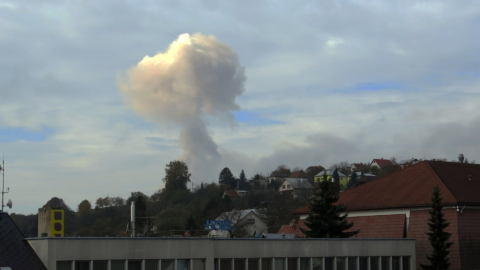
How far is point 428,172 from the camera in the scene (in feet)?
170

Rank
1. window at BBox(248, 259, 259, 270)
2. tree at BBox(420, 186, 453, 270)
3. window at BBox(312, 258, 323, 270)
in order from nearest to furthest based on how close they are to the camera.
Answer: window at BBox(248, 259, 259, 270) → window at BBox(312, 258, 323, 270) → tree at BBox(420, 186, 453, 270)

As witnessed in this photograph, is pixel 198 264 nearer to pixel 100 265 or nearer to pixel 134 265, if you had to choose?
pixel 134 265

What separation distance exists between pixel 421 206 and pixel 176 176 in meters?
127

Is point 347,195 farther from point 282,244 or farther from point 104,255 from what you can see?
point 104,255

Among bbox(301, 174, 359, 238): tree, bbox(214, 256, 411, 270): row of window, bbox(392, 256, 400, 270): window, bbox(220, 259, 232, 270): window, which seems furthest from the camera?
bbox(301, 174, 359, 238): tree

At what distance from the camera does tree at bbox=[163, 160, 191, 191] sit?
552 ft

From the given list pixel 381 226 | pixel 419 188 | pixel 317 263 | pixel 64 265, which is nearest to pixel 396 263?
pixel 317 263

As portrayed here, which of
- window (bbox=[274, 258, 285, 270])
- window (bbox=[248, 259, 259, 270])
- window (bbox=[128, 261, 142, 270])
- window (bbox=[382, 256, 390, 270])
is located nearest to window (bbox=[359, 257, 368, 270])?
window (bbox=[382, 256, 390, 270])

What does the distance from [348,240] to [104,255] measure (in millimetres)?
15567

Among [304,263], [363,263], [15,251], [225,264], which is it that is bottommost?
[363,263]

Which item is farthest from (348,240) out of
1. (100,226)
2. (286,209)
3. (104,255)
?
(100,226)

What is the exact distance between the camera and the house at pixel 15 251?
2516 cm

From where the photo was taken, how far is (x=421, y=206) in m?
47.3

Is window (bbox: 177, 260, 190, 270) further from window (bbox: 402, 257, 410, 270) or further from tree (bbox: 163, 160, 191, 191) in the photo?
tree (bbox: 163, 160, 191, 191)
